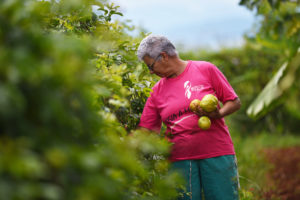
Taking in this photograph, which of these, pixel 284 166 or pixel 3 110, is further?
pixel 284 166

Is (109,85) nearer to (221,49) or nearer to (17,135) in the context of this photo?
(17,135)

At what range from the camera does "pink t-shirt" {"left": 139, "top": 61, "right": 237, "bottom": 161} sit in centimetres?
290

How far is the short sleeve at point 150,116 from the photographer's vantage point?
3.03 metres

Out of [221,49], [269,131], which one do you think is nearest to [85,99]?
[221,49]

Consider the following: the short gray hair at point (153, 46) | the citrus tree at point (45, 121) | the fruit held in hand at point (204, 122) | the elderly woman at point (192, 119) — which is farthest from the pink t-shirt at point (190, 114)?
the citrus tree at point (45, 121)

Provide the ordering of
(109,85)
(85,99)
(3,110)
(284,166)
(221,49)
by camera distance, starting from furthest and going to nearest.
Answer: (221,49)
(284,166)
(109,85)
(85,99)
(3,110)

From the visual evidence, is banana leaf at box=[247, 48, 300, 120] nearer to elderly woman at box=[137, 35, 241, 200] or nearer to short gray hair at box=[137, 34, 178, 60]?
elderly woman at box=[137, 35, 241, 200]

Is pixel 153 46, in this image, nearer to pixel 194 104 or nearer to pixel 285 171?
pixel 194 104

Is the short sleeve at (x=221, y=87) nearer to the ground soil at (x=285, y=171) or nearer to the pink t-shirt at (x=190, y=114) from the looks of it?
the pink t-shirt at (x=190, y=114)

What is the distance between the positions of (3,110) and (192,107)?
1.91 meters

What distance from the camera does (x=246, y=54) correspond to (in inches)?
486

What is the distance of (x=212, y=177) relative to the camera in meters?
2.90

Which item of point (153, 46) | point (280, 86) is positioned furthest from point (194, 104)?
point (280, 86)

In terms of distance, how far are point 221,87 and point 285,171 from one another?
20.9ft
